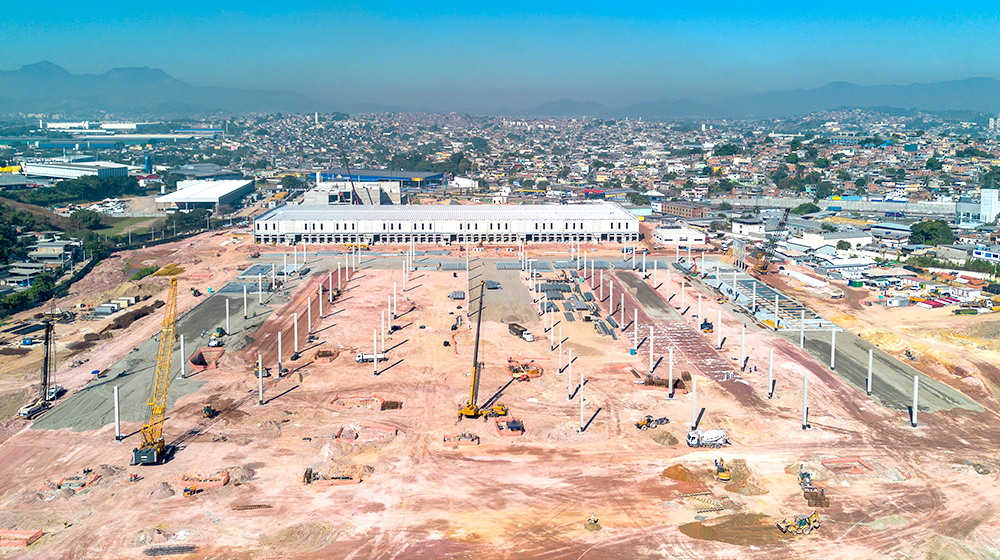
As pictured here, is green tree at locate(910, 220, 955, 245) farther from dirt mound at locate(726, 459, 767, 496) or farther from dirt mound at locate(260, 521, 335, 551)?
dirt mound at locate(260, 521, 335, 551)

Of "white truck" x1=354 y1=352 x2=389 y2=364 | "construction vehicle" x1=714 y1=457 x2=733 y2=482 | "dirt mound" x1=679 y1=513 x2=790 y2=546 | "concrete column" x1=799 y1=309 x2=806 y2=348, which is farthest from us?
"concrete column" x1=799 y1=309 x2=806 y2=348

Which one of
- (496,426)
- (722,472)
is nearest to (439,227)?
(496,426)

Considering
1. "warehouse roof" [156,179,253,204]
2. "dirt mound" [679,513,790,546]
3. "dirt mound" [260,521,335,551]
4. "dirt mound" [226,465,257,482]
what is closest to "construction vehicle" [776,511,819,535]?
"dirt mound" [679,513,790,546]

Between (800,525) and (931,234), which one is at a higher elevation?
(931,234)

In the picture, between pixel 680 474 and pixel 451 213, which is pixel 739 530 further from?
pixel 451 213

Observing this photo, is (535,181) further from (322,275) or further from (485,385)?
(485,385)

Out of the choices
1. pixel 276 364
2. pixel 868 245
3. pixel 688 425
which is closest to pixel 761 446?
pixel 688 425
